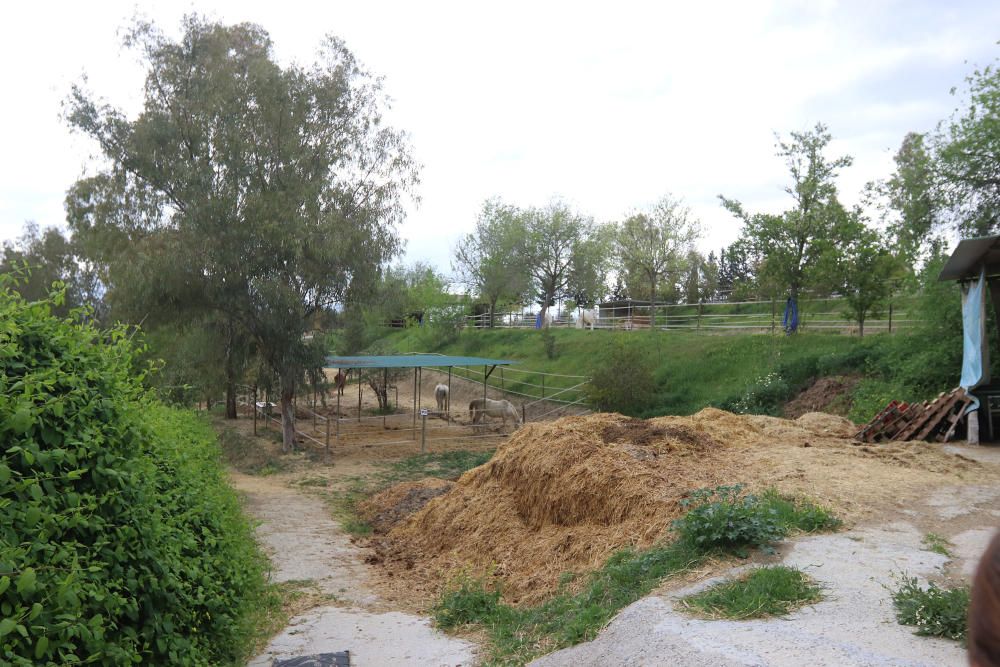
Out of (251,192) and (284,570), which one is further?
(251,192)

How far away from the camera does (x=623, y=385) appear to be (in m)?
24.2

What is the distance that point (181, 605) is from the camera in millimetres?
3752

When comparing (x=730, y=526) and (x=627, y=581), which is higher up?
(x=730, y=526)

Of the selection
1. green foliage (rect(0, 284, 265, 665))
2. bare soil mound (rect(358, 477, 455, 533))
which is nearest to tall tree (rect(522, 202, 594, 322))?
bare soil mound (rect(358, 477, 455, 533))

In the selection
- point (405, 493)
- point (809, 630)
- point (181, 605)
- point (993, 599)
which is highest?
point (993, 599)

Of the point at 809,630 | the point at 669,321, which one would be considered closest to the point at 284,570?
the point at 809,630

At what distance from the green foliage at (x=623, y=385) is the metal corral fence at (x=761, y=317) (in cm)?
519

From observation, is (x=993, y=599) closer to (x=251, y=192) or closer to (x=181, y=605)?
(x=181, y=605)

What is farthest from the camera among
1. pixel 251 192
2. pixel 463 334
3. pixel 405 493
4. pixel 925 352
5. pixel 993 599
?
pixel 463 334

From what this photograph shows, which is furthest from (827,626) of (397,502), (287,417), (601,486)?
(287,417)

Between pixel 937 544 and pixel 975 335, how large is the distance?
753cm

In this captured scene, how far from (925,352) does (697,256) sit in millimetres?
42655

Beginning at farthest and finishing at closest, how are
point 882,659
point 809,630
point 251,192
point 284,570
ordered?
point 251,192, point 284,570, point 809,630, point 882,659

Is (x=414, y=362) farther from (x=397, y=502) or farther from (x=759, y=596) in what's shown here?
(x=759, y=596)
